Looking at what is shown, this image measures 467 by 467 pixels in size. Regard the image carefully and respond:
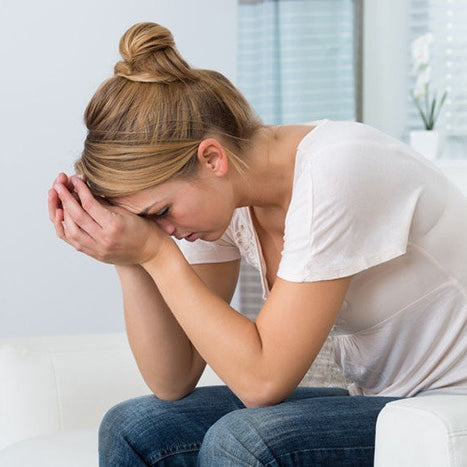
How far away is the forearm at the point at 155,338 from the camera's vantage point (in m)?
1.45

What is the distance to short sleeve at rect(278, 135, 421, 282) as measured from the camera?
1197mm

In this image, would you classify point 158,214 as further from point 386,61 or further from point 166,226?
point 386,61

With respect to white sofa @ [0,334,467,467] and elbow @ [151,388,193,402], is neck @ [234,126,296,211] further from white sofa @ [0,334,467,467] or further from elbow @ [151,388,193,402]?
white sofa @ [0,334,467,467]

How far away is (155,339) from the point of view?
1479mm

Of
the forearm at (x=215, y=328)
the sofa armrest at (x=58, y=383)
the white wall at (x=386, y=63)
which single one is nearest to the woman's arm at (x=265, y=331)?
Result: the forearm at (x=215, y=328)

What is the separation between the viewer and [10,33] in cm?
286

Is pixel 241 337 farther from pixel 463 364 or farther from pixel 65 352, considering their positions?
pixel 65 352

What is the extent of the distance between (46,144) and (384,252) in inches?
74.0

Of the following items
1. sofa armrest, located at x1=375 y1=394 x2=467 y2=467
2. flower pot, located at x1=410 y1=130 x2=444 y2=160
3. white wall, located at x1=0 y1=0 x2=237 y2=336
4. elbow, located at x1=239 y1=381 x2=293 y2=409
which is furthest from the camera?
flower pot, located at x1=410 y1=130 x2=444 y2=160

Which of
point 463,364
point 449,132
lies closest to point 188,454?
point 463,364

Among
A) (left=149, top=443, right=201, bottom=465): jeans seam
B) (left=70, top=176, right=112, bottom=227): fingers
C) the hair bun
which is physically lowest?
(left=149, top=443, right=201, bottom=465): jeans seam

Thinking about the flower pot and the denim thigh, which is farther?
the flower pot

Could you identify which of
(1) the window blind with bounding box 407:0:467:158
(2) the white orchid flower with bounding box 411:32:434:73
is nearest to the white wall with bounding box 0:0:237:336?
(2) the white orchid flower with bounding box 411:32:434:73

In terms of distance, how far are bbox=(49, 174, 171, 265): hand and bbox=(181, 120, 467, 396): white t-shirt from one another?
0.20 metres
